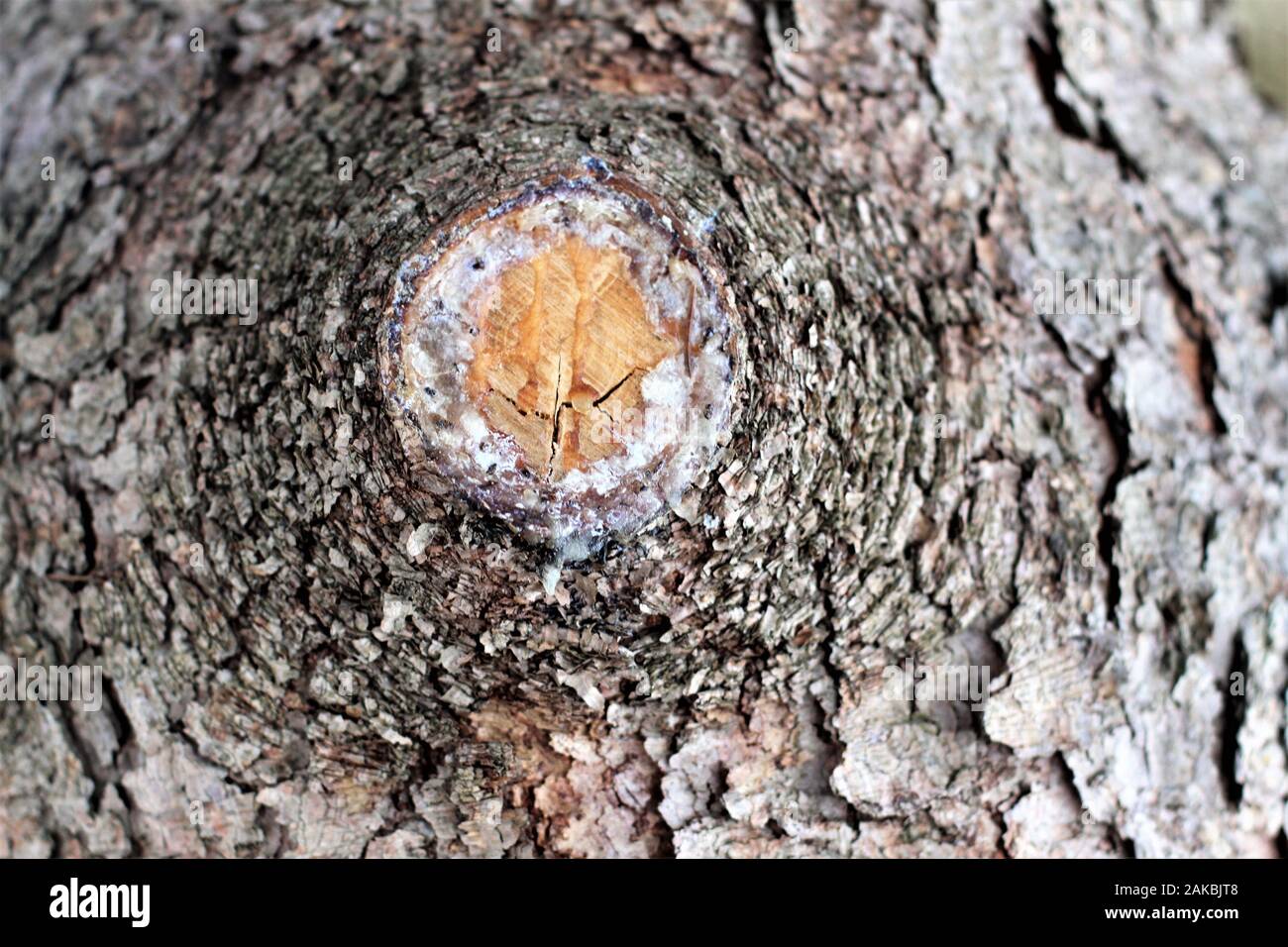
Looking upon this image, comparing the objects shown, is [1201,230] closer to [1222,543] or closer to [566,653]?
[1222,543]

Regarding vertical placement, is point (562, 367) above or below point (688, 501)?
above

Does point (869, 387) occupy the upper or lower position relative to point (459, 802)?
upper

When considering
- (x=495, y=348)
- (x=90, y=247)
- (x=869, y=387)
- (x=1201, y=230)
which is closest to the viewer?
(x=495, y=348)

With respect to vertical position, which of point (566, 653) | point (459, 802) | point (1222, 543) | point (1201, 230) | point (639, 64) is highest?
point (639, 64)

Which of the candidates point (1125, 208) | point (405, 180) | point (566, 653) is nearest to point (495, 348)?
point (405, 180)

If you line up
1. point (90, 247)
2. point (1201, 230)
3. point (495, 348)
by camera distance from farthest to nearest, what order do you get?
point (1201, 230) → point (90, 247) → point (495, 348)

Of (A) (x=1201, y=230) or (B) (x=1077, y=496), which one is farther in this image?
(A) (x=1201, y=230)

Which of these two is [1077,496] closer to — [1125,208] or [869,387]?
[869,387]
